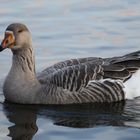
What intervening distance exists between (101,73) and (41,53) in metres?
3.07

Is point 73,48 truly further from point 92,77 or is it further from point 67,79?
point 67,79

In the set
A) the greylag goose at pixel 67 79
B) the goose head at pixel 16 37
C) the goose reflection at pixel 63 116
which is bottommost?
the goose reflection at pixel 63 116

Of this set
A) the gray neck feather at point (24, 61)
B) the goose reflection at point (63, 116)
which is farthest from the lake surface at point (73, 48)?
the gray neck feather at point (24, 61)

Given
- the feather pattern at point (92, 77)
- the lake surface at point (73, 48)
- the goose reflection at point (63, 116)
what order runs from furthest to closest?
the feather pattern at point (92, 77) < the goose reflection at point (63, 116) < the lake surface at point (73, 48)

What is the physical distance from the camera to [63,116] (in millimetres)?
11438

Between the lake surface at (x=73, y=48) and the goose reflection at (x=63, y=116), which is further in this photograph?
the goose reflection at (x=63, y=116)

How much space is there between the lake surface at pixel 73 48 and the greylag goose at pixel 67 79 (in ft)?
0.60

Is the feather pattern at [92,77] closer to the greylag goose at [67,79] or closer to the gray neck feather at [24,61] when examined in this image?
the greylag goose at [67,79]

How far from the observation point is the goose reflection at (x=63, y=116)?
1084 cm

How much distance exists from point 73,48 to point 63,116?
421cm

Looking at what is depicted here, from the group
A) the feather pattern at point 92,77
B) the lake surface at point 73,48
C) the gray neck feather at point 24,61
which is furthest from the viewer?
the gray neck feather at point 24,61

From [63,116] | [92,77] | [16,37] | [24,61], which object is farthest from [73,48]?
[63,116]

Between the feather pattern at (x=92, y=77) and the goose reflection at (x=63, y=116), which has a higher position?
the feather pattern at (x=92, y=77)

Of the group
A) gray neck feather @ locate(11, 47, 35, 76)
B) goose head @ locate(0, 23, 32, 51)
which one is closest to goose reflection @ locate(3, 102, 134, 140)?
gray neck feather @ locate(11, 47, 35, 76)
